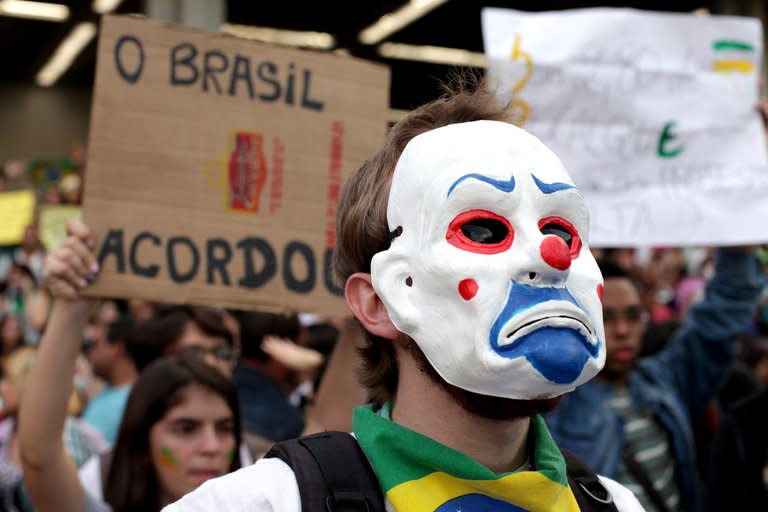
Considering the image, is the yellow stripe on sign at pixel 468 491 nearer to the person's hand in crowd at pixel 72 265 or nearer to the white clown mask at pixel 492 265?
the white clown mask at pixel 492 265

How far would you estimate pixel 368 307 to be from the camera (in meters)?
1.94

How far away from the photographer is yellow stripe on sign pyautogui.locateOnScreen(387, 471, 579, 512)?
5.59ft

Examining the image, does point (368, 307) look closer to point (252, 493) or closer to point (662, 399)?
point (252, 493)

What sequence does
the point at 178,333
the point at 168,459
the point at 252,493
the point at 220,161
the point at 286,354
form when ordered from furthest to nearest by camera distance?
the point at 286,354 < the point at 178,333 < the point at 168,459 < the point at 220,161 < the point at 252,493

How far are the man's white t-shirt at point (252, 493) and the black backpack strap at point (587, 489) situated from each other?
38 centimetres

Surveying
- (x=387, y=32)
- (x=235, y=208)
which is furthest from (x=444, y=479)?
(x=387, y=32)

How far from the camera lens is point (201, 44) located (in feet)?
10.6

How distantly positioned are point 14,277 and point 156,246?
24.9ft

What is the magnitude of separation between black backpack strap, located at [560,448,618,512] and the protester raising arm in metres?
1.36

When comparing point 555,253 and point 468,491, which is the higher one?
point 555,253

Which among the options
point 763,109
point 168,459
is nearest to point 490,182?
point 168,459

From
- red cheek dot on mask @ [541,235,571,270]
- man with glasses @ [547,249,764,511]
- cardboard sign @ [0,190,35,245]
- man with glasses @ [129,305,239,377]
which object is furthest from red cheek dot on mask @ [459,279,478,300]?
cardboard sign @ [0,190,35,245]

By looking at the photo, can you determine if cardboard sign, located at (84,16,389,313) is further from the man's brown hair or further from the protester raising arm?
the man's brown hair

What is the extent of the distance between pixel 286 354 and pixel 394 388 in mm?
2738
